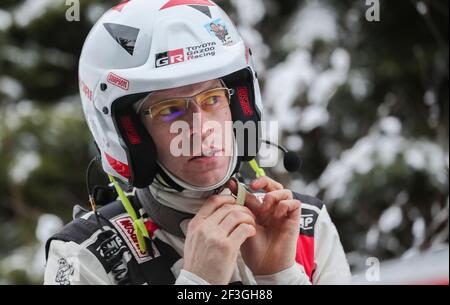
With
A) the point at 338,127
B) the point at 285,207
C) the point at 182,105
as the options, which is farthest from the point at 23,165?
the point at 285,207

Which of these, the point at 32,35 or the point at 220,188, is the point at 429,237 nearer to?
the point at 220,188

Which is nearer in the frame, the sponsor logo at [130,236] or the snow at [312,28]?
the sponsor logo at [130,236]

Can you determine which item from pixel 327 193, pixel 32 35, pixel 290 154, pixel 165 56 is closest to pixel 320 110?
pixel 327 193

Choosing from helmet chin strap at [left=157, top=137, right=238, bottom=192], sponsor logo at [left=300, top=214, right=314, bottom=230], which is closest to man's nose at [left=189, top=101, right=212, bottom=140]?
helmet chin strap at [left=157, top=137, right=238, bottom=192]

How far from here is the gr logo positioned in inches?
56.9

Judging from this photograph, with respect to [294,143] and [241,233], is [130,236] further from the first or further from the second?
[294,143]

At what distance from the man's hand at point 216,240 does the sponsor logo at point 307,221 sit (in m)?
0.28

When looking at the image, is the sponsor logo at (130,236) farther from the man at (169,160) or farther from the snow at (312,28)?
the snow at (312,28)

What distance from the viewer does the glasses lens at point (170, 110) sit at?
144cm

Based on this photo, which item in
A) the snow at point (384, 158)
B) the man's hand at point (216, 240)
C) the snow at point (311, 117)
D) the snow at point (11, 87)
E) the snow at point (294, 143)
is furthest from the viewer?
the snow at point (11, 87)

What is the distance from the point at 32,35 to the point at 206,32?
360 centimetres

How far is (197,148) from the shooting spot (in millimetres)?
1437

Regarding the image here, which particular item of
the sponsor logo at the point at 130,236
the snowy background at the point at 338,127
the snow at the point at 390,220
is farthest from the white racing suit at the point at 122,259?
the snow at the point at 390,220

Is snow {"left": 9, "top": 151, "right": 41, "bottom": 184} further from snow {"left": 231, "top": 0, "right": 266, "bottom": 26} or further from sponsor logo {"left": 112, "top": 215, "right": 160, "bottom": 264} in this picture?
sponsor logo {"left": 112, "top": 215, "right": 160, "bottom": 264}
